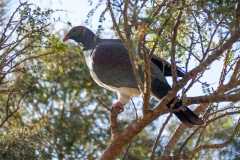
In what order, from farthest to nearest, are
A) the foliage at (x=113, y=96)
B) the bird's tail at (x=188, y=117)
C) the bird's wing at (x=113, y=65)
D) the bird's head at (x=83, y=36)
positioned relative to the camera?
1. the bird's head at (x=83, y=36)
2. the bird's wing at (x=113, y=65)
3. the bird's tail at (x=188, y=117)
4. the foliage at (x=113, y=96)

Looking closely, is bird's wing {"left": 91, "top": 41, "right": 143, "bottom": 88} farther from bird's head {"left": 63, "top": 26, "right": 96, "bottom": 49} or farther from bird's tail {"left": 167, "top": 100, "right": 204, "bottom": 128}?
bird's tail {"left": 167, "top": 100, "right": 204, "bottom": 128}

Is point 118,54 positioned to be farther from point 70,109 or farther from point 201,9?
point 70,109

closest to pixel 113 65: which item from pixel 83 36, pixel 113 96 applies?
pixel 83 36

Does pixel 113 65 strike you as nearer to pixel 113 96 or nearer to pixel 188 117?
pixel 188 117

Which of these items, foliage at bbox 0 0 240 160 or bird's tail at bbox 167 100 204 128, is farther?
bird's tail at bbox 167 100 204 128

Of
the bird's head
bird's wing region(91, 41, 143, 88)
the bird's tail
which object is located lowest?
the bird's tail

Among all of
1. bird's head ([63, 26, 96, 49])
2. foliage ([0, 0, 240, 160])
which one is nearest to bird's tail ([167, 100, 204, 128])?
foliage ([0, 0, 240, 160])

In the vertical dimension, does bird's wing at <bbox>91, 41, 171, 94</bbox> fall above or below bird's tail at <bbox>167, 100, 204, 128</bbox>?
above

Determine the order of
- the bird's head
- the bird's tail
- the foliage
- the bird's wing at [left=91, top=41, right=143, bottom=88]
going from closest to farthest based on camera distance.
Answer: the foliage < the bird's tail < the bird's wing at [left=91, top=41, right=143, bottom=88] < the bird's head

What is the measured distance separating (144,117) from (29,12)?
1.23 metres

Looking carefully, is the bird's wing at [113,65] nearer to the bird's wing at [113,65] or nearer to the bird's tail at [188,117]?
the bird's wing at [113,65]

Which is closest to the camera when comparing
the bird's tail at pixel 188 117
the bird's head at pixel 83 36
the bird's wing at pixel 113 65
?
the bird's tail at pixel 188 117

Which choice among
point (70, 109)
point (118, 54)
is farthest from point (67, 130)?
point (118, 54)

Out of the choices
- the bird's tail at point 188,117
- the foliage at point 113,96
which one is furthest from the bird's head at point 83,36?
the bird's tail at point 188,117
